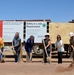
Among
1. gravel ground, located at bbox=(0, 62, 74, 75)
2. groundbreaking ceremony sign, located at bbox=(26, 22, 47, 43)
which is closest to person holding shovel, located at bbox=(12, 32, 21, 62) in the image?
gravel ground, located at bbox=(0, 62, 74, 75)

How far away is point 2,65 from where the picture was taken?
1229cm

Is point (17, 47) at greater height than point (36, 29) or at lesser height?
lesser

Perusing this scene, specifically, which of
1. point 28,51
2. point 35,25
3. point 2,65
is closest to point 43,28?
point 35,25

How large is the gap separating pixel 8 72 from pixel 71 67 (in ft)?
7.44

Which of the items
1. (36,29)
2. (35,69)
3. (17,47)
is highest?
(36,29)

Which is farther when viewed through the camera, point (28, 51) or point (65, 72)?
point (28, 51)

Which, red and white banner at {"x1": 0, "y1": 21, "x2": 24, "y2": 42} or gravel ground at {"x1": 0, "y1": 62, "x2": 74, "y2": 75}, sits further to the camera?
red and white banner at {"x1": 0, "y1": 21, "x2": 24, "y2": 42}

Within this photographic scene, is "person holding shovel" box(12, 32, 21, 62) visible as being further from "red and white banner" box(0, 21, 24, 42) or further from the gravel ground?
"red and white banner" box(0, 21, 24, 42)

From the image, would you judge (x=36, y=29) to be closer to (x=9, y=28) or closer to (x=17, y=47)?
(x=9, y=28)

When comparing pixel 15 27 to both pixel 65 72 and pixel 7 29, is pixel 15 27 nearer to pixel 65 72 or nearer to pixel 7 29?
pixel 7 29

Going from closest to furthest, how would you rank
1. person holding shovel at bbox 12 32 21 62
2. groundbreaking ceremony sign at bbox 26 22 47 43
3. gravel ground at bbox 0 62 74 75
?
gravel ground at bbox 0 62 74 75, person holding shovel at bbox 12 32 21 62, groundbreaking ceremony sign at bbox 26 22 47 43

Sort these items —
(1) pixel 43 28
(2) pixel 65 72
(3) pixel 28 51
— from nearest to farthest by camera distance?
(2) pixel 65 72 → (3) pixel 28 51 → (1) pixel 43 28


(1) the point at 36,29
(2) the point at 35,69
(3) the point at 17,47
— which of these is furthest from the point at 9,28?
(2) the point at 35,69

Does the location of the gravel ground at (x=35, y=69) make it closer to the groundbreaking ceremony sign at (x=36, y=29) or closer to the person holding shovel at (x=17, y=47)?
the person holding shovel at (x=17, y=47)
